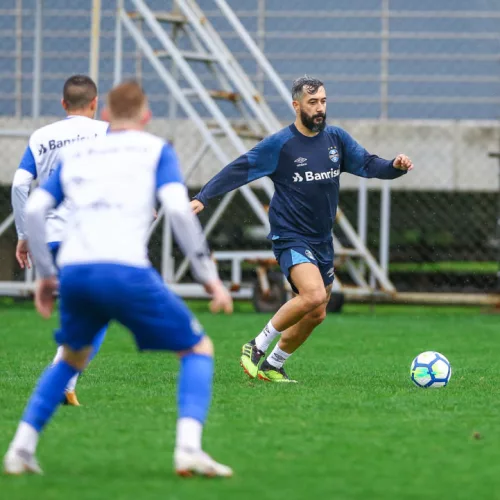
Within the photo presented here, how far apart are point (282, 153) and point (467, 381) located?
1.89m

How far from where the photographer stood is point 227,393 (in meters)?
6.73

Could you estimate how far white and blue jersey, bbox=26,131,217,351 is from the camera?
4.26 m

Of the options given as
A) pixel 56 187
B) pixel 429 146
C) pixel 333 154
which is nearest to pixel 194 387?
pixel 56 187

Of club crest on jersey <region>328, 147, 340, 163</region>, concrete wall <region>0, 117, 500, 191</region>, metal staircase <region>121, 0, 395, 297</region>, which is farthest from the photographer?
concrete wall <region>0, 117, 500, 191</region>

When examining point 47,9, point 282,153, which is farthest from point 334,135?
point 47,9

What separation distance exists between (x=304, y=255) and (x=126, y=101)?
3.12m

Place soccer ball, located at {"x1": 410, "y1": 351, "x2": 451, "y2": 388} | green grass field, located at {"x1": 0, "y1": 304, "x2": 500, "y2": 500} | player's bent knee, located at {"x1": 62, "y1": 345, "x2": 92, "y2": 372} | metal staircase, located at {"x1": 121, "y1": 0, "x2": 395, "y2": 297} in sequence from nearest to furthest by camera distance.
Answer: green grass field, located at {"x1": 0, "y1": 304, "x2": 500, "y2": 500}, player's bent knee, located at {"x1": 62, "y1": 345, "x2": 92, "y2": 372}, soccer ball, located at {"x1": 410, "y1": 351, "x2": 451, "y2": 388}, metal staircase, located at {"x1": 121, "y1": 0, "x2": 395, "y2": 297}

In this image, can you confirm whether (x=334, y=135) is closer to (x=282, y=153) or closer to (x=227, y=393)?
(x=282, y=153)

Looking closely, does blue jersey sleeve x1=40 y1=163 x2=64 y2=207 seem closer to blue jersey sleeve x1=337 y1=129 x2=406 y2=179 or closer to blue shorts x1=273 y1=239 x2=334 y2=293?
blue shorts x1=273 y1=239 x2=334 y2=293

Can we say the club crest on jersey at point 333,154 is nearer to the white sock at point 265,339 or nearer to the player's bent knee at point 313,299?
the player's bent knee at point 313,299

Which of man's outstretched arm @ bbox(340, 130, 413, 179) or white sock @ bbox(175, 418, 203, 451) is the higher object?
man's outstretched arm @ bbox(340, 130, 413, 179)

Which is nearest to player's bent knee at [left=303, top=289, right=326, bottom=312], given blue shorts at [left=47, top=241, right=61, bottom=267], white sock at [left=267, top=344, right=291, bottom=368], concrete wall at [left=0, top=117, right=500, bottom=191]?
white sock at [left=267, top=344, right=291, bottom=368]

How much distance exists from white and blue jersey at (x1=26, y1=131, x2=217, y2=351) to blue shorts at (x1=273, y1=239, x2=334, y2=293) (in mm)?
3013

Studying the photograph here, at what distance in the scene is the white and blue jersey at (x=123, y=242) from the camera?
14.0ft
